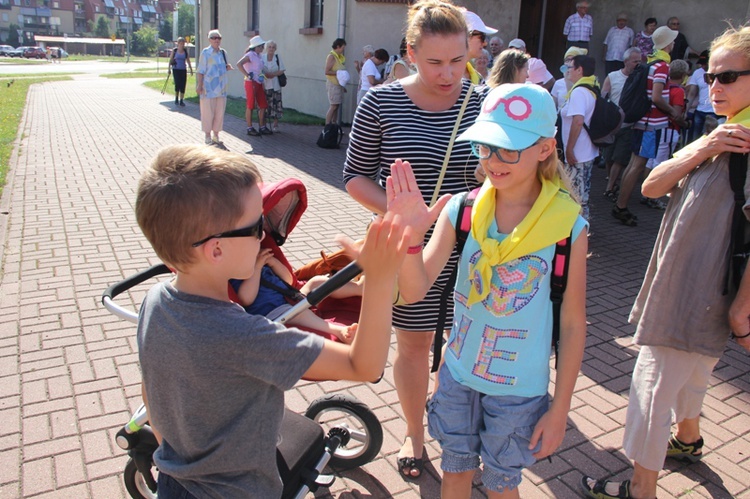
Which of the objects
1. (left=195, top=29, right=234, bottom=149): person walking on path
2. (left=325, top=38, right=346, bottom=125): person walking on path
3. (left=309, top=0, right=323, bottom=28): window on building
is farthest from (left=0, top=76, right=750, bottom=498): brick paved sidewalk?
(left=309, top=0, right=323, bottom=28): window on building

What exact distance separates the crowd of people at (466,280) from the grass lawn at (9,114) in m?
7.48

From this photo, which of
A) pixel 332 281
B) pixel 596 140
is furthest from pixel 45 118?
pixel 332 281

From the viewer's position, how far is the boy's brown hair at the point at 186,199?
149 centimetres

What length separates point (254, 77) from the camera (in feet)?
43.3

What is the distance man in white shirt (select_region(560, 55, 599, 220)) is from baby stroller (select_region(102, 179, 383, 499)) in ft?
A: 13.4

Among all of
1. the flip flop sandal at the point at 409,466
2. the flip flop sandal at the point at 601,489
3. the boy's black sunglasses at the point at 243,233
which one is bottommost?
the flip flop sandal at the point at 409,466

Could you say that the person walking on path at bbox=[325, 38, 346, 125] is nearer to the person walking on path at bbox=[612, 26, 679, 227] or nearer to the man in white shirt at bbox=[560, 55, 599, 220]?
the person walking on path at bbox=[612, 26, 679, 227]

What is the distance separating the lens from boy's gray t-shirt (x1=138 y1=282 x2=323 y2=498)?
4.95ft

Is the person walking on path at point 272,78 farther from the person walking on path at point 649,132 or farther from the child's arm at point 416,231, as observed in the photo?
the child's arm at point 416,231

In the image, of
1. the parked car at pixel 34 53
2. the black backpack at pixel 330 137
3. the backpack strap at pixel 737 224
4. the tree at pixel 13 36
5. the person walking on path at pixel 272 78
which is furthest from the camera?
the tree at pixel 13 36

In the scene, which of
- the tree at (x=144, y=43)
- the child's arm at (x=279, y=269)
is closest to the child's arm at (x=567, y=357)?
the child's arm at (x=279, y=269)

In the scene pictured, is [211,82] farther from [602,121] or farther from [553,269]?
[553,269]

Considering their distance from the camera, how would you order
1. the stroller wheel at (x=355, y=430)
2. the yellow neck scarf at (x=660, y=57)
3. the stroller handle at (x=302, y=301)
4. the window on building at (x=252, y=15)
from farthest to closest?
the window on building at (x=252, y=15)
the yellow neck scarf at (x=660, y=57)
the stroller wheel at (x=355, y=430)
the stroller handle at (x=302, y=301)

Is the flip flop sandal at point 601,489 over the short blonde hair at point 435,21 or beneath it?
beneath
